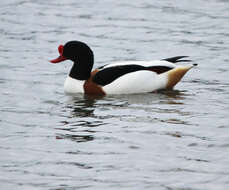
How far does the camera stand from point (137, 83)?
41.5 feet

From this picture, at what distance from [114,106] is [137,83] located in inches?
43.2

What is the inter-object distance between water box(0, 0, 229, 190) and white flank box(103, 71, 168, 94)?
190 mm

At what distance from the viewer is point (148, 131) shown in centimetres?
984

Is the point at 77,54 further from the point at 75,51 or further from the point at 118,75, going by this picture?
the point at 118,75

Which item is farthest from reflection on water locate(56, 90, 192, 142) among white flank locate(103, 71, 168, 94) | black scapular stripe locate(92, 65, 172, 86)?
black scapular stripe locate(92, 65, 172, 86)

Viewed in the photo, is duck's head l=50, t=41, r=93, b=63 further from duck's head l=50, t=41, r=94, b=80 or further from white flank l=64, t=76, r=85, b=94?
white flank l=64, t=76, r=85, b=94

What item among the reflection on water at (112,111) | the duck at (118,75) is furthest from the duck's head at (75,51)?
the reflection on water at (112,111)


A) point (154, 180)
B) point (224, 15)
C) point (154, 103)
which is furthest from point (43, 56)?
point (154, 180)

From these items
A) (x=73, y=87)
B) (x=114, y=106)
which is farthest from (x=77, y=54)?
(x=114, y=106)

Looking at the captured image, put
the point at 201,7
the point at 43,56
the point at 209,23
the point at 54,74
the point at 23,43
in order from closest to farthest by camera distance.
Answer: the point at 54,74 < the point at 43,56 < the point at 23,43 < the point at 209,23 < the point at 201,7

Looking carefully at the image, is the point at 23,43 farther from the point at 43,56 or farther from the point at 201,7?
the point at 201,7

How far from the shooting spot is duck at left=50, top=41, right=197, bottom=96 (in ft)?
41.2

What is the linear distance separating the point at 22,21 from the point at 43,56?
351 centimetres

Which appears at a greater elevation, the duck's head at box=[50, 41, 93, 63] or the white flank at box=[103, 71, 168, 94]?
the duck's head at box=[50, 41, 93, 63]
